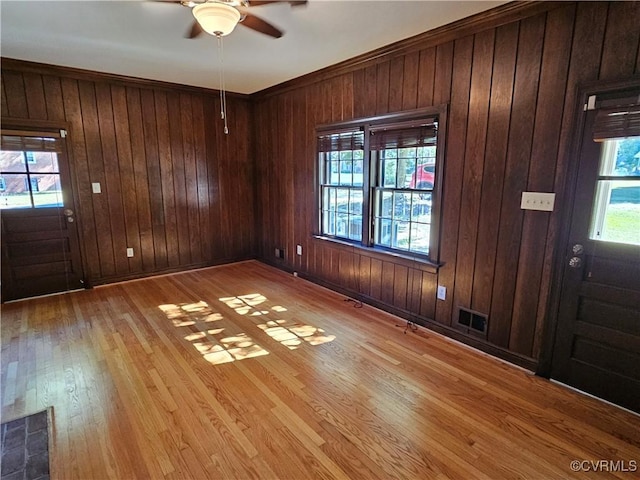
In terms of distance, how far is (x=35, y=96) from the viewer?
3.81 meters

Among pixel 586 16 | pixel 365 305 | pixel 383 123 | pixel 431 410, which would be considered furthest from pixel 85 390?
pixel 586 16

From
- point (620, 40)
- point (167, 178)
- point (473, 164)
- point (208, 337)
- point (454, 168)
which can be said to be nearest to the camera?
point (620, 40)

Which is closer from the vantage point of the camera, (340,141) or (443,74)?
(443,74)

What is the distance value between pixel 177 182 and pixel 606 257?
16.1 feet

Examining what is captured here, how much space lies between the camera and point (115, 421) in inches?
80.4

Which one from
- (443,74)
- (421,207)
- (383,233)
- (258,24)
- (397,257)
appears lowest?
(397,257)

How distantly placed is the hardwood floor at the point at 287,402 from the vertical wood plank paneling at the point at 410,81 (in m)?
2.15

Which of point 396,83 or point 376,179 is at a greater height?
point 396,83

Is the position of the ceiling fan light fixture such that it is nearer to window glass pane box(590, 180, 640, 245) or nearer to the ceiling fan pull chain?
the ceiling fan pull chain

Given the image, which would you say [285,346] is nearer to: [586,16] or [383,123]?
[383,123]

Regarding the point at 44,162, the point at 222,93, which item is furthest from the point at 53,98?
the point at 222,93

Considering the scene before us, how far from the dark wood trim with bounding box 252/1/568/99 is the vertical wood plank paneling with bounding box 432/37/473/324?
0.11m

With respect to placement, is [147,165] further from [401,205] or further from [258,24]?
[401,205]

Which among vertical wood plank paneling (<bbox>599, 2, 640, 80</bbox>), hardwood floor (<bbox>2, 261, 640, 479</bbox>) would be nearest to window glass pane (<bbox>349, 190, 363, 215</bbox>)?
hardwood floor (<bbox>2, 261, 640, 479</bbox>)
